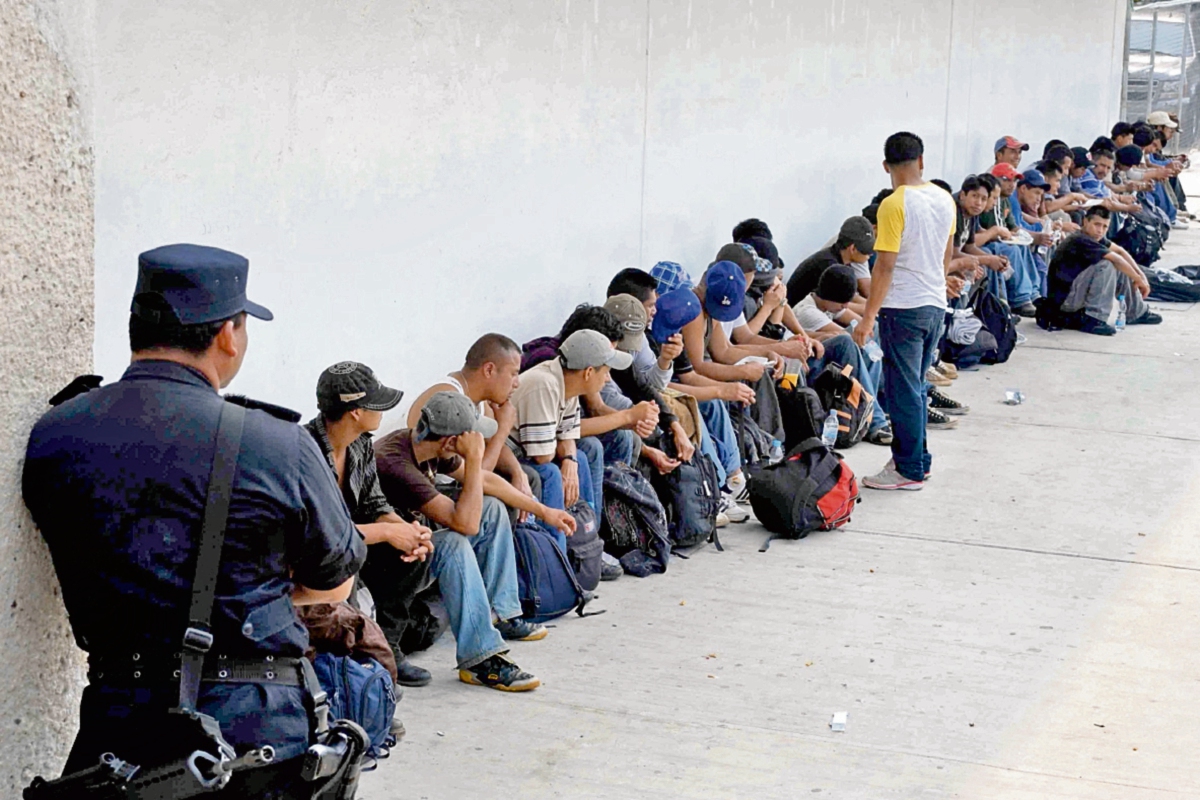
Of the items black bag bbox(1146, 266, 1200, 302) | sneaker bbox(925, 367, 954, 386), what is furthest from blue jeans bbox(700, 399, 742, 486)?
black bag bbox(1146, 266, 1200, 302)

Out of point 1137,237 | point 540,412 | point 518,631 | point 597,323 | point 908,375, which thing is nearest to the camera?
point 518,631

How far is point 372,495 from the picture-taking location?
16.2 feet

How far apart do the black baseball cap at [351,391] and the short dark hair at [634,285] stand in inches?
99.9

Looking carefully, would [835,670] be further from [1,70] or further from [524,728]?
[1,70]

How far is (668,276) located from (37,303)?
5.14 metres

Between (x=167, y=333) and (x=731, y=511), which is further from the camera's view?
(x=731, y=511)

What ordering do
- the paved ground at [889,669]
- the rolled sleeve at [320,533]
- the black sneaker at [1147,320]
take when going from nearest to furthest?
the rolled sleeve at [320,533], the paved ground at [889,669], the black sneaker at [1147,320]

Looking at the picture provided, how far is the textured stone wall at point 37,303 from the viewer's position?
2.80 meters

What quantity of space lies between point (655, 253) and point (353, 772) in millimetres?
6012

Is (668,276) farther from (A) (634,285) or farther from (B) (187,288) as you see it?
(B) (187,288)

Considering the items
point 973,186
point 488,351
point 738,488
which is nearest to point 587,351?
point 488,351

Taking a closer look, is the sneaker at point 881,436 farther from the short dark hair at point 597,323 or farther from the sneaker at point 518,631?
the sneaker at point 518,631

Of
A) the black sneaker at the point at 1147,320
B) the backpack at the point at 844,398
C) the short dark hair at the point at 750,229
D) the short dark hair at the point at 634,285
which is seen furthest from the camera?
Answer: the black sneaker at the point at 1147,320

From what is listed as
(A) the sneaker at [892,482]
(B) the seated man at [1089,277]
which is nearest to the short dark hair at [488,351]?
(A) the sneaker at [892,482]
